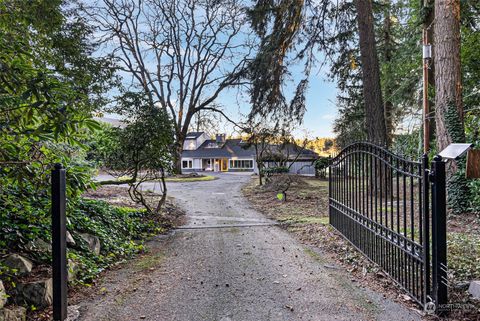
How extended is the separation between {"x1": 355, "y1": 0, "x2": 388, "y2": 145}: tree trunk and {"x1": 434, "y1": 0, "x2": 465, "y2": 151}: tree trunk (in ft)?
5.66

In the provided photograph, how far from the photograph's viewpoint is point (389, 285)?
11.3 ft

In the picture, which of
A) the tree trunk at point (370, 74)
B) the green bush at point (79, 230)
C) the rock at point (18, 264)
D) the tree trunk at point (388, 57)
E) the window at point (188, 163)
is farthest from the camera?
the window at point (188, 163)

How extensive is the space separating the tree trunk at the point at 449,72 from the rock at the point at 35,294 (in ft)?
27.6

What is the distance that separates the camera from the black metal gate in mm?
2674

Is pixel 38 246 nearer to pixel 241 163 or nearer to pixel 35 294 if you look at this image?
Result: pixel 35 294

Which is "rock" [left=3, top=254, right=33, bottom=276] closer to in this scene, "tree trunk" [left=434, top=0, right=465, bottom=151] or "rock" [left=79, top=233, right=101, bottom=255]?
"rock" [left=79, top=233, right=101, bottom=255]

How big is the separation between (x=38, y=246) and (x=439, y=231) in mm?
4426

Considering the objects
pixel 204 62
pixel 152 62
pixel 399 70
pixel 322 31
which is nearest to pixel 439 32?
pixel 322 31

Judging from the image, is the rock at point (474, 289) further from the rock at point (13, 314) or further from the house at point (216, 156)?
the house at point (216, 156)

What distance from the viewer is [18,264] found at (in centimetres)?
312

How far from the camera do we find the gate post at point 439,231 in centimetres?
263

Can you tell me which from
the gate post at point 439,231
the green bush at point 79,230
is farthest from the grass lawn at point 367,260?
the green bush at point 79,230

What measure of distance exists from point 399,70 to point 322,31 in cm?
696

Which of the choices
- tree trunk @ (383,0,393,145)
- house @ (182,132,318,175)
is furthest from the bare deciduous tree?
house @ (182,132,318,175)
